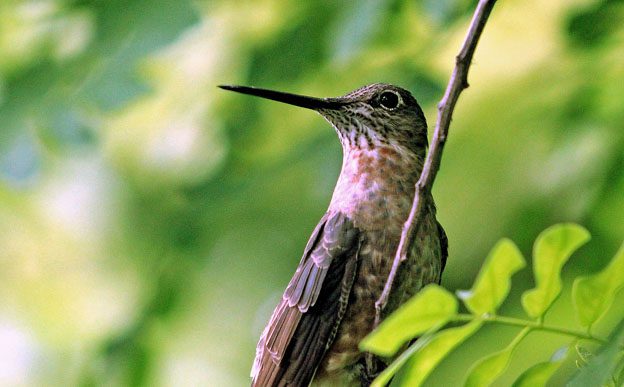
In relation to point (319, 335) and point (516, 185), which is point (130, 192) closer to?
point (516, 185)

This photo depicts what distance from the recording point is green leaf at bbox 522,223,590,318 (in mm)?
2043

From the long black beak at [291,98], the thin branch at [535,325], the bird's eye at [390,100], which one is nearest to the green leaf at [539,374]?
the thin branch at [535,325]

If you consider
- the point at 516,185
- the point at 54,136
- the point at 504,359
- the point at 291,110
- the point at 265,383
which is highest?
the point at 291,110

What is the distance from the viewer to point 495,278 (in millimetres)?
2121

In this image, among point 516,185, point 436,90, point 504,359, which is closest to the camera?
point 504,359

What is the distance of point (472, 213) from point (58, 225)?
148 inches

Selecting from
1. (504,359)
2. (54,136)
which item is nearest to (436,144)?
(504,359)

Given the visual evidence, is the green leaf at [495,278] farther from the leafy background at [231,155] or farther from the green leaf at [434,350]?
the leafy background at [231,155]

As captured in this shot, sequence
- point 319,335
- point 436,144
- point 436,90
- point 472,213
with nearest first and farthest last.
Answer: point 436,144
point 319,335
point 436,90
point 472,213

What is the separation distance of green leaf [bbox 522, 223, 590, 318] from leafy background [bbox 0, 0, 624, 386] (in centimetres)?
134

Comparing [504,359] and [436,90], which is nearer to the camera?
[504,359]

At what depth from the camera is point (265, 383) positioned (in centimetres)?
405

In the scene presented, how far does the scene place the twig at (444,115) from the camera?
7.85 feet

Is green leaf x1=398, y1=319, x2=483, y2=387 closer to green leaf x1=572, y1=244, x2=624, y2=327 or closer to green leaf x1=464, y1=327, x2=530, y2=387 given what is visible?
green leaf x1=464, y1=327, x2=530, y2=387
